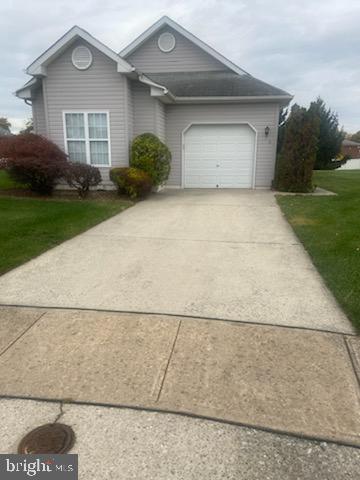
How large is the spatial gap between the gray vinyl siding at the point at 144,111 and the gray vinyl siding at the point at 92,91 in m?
0.70

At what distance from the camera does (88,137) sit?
1222cm

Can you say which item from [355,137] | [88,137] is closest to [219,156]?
[88,137]

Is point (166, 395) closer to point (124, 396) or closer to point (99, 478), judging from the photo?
point (124, 396)

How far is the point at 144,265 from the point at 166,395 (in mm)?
A: 2871

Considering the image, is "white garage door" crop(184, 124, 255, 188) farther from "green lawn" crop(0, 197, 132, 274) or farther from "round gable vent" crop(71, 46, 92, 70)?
"green lawn" crop(0, 197, 132, 274)

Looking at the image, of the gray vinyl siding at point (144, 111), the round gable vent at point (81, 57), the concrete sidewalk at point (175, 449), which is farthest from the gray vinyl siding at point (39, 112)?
the concrete sidewalk at point (175, 449)

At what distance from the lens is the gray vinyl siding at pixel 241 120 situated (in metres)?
13.3

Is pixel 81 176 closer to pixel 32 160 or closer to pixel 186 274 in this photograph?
pixel 32 160

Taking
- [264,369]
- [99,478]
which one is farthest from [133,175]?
[99,478]

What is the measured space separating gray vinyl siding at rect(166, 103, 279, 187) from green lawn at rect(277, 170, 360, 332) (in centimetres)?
262

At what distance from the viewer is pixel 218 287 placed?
4.47 m

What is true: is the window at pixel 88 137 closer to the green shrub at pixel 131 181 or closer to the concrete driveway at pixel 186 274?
the green shrub at pixel 131 181

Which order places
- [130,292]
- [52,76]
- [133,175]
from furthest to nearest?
1. [52,76]
2. [133,175]
3. [130,292]

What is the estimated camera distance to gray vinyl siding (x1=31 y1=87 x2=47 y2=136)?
42.6ft
